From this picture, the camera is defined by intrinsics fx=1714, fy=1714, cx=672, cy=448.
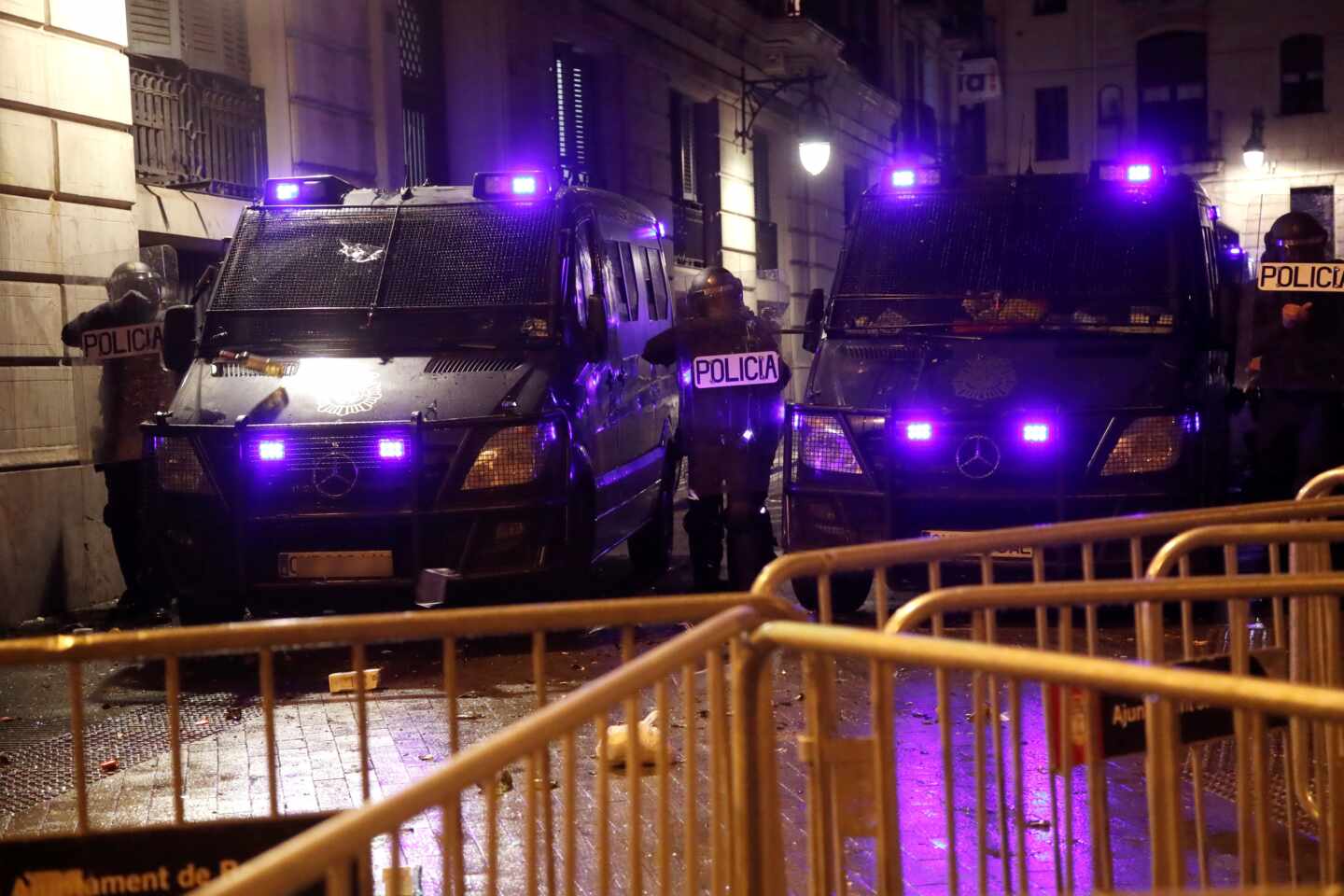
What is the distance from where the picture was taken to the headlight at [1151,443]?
896 cm

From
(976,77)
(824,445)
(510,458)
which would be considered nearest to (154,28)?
(510,458)

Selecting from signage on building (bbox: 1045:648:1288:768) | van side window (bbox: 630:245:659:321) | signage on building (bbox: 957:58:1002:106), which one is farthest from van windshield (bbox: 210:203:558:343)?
signage on building (bbox: 957:58:1002:106)

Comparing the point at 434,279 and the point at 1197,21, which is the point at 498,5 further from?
the point at 1197,21

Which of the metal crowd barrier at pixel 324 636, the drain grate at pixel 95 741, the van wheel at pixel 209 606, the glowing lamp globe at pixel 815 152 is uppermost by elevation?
the glowing lamp globe at pixel 815 152

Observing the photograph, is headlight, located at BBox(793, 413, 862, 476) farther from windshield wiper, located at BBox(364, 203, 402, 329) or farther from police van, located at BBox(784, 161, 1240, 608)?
windshield wiper, located at BBox(364, 203, 402, 329)

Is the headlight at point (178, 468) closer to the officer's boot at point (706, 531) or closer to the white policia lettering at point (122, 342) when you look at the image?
the white policia lettering at point (122, 342)

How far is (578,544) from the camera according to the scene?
8984 mm

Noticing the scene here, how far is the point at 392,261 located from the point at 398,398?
49.5 inches

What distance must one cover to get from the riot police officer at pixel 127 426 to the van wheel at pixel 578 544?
2.98 metres

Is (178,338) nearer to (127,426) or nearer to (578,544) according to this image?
(127,426)

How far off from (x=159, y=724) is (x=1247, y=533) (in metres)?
4.83

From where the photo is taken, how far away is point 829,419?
9.37 meters

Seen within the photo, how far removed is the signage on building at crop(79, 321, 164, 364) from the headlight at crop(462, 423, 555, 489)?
2825 millimetres

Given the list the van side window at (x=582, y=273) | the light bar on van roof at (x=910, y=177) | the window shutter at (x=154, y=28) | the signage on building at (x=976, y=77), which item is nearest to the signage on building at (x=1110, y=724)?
the van side window at (x=582, y=273)
